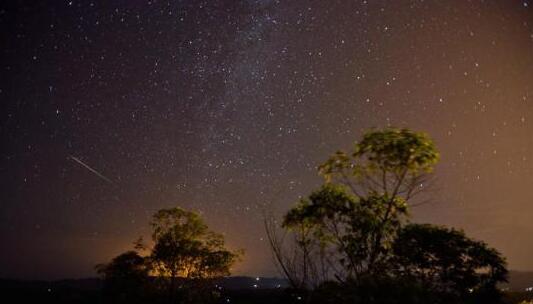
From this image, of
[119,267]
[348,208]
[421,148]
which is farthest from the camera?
[119,267]

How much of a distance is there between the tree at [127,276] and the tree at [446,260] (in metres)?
16.8

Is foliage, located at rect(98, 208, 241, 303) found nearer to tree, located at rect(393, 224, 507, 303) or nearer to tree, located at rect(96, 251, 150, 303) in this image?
tree, located at rect(96, 251, 150, 303)

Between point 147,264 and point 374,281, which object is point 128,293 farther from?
point 374,281

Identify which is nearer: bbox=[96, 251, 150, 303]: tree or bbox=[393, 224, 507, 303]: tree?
bbox=[393, 224, 507, 303]: tree

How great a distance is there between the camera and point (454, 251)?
13.1 metres

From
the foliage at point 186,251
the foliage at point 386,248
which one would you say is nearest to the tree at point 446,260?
the foliage at point 386,248

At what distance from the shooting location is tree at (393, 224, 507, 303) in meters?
12.2

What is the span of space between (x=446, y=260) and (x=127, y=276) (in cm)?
1941

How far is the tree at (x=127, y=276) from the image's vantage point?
82.6 feet

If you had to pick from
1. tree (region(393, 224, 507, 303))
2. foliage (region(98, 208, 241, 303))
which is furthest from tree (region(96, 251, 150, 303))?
tree (region(393, 224, 507, 303))

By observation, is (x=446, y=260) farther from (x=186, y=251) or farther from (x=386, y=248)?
(x=186, y=251)

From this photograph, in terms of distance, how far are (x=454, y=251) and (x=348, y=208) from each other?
4.79 m

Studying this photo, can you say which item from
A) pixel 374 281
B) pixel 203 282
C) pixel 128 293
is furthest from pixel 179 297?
pixel 374 281

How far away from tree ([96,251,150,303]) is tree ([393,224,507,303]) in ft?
55.0
